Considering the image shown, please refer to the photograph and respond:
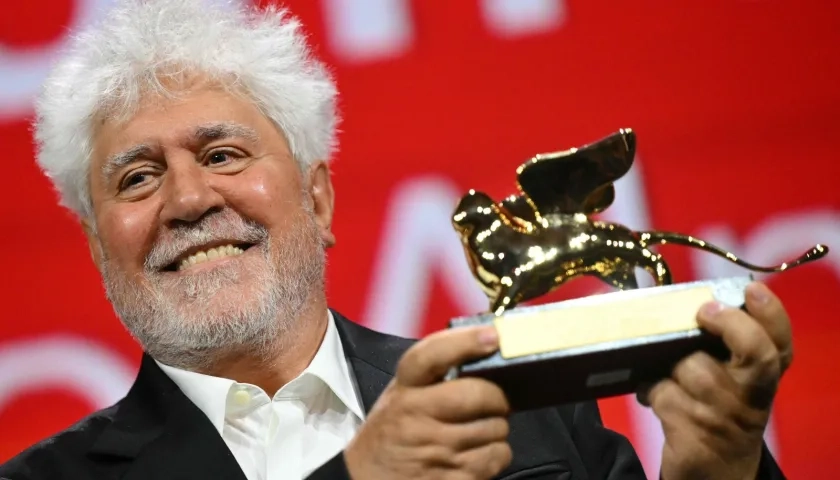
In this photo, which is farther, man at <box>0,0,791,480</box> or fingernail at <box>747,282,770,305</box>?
man at <box>0,0,791,480</box>

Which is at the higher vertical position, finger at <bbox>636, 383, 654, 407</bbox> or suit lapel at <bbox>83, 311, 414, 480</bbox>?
finger at <bbox>636, 383, 654, 407</bbox>

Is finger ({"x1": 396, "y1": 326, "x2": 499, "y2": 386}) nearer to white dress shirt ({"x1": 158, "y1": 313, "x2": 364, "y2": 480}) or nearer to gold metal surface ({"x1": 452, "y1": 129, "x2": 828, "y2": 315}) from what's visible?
gold metal surface ({"x1": 452, "y1": 129, "x2": 828, "y2": 315})

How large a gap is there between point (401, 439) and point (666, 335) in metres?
0.23

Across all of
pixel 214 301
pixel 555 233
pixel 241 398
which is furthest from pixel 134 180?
pixel 555 233

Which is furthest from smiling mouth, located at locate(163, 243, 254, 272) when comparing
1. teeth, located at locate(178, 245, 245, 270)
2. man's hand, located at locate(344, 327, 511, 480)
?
man's hand, located at locate(344, 327, 511, 480)

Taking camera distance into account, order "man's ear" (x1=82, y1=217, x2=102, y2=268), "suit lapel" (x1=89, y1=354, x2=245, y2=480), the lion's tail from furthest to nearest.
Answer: "man's ear" (x1=82, y1=217, x2=102, y2=268) < "suit lapel" (x1=89, y1=354, x2=245, y2=480) < the lion's tail

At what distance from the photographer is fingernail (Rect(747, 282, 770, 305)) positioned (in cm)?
82

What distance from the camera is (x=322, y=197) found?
156 cm

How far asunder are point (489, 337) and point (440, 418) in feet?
0.26

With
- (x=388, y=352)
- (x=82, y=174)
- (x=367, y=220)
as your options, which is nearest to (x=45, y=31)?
(x=82, y=174)

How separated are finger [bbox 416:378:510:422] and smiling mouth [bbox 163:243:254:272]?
0.54 m

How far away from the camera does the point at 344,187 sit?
1.82 m

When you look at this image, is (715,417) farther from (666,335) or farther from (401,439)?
(401,439)

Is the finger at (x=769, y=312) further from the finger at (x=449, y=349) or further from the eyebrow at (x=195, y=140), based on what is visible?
the eyebrow at (x=195, y=140)
